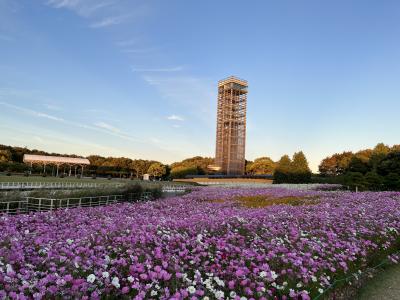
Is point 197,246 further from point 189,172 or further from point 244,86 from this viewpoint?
point 244,86

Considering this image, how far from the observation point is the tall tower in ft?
335

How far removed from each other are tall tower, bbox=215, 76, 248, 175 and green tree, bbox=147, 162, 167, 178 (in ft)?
54.1

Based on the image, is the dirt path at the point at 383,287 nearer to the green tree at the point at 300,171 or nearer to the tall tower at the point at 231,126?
the green tree at the point at 300,171

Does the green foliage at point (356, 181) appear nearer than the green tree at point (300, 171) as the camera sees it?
Yes

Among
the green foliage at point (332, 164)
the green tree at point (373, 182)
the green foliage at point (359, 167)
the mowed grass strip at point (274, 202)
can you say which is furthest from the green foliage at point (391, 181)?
the green foliage at point (332, 164)

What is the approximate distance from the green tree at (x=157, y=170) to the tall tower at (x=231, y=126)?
16.5 m

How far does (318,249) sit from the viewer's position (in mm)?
5668

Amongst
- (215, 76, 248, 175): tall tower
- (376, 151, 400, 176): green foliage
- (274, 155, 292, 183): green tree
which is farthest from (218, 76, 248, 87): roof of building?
(376, 151, 400, 176): green foliage

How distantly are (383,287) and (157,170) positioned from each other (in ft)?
313

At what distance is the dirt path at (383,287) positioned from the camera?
18.3ft

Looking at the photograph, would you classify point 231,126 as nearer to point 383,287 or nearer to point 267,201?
point 267,201

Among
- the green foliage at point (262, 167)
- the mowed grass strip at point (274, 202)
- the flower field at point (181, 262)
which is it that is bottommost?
the flower field at point (181, 262)

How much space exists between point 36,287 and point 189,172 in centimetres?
8709

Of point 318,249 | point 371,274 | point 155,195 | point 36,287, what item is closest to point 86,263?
point 36,287
